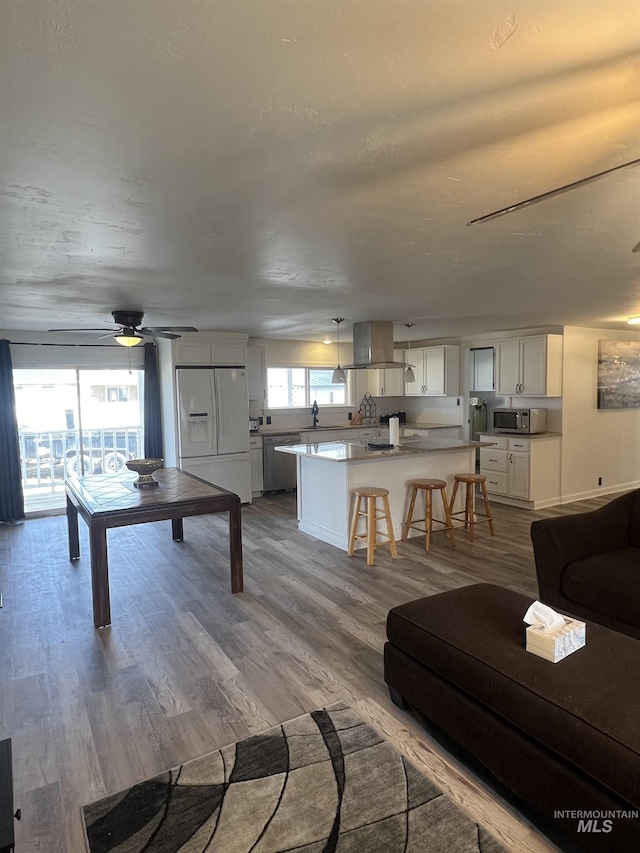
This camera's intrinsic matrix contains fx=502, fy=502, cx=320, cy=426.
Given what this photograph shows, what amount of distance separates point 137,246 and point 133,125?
4.15 ft

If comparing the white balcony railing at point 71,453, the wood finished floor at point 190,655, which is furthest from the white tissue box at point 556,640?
the white balcony railing at point 71,453

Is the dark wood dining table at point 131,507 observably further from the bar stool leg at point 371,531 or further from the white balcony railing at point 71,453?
the white balcony railing at point 71,453

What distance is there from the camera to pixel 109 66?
124cm

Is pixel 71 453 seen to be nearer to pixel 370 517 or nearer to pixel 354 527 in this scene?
pixel 354 527

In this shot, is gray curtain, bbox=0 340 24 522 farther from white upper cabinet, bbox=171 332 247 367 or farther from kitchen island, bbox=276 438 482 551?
kitchen island, bbox=276 438 482 551

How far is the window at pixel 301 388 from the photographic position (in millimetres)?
8141

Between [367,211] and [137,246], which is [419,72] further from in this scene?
[137,246]

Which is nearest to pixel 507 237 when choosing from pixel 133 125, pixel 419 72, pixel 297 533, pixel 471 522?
pixel 419 72

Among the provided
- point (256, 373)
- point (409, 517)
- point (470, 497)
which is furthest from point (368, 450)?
point (256, 373)

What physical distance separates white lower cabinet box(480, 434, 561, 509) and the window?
2.88m

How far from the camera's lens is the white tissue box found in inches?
74.0

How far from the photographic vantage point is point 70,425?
263 inches

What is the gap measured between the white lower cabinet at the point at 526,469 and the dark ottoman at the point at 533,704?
4361 millimetres

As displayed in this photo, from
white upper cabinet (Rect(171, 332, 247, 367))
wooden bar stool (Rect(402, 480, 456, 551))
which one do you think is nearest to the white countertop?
white upper cabinet (Rect(171, 332, 247, 367))
